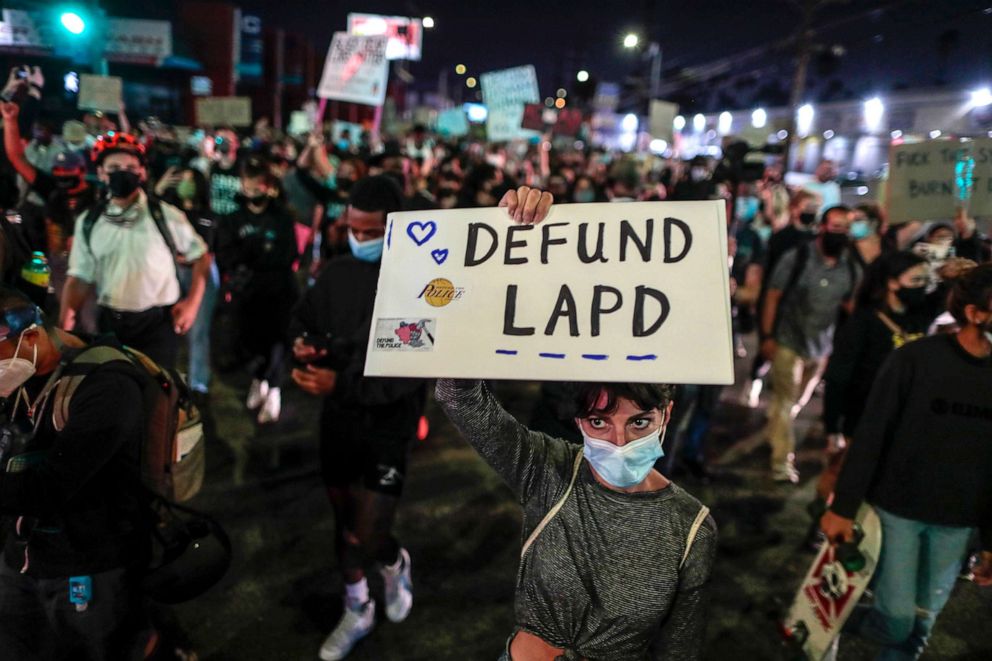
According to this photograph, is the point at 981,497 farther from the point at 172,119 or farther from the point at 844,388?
the point at 172,119

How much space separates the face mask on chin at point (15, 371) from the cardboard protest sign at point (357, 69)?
19.0ft

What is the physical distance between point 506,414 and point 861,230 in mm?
4835

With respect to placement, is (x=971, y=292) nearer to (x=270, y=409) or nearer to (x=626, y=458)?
(x=626, y=458)

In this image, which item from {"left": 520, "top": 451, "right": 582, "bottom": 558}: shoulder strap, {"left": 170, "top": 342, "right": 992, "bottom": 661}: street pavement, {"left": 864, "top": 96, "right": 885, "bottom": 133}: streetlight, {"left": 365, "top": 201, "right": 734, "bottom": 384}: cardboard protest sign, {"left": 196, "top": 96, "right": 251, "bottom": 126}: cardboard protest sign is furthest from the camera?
{"left": 864, "top": 96, "right": 885, "bottom": 133}: streetlight

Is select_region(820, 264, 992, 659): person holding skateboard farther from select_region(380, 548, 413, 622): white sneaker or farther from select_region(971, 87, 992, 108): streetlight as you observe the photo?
select_region(971, 87, 992, 108): streetlight

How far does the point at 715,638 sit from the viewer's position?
131 inches

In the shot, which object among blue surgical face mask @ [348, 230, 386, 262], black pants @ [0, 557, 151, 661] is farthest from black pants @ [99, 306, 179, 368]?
black pants @ [0, 557, 151, 661]

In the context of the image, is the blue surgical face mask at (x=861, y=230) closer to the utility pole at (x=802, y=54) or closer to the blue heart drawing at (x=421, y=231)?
the blue heart drawing at (x=421, y=231)

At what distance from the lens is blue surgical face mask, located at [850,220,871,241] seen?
209 inches

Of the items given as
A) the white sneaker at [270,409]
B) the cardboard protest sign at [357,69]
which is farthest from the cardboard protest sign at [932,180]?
the cardboard protest sign at [357,69]

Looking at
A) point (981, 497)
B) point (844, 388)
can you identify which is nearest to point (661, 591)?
point (981, 497)

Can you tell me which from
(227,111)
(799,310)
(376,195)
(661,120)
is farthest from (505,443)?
(661,120)

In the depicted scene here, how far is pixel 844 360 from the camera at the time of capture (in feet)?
12.8

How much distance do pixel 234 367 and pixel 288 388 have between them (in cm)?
84
